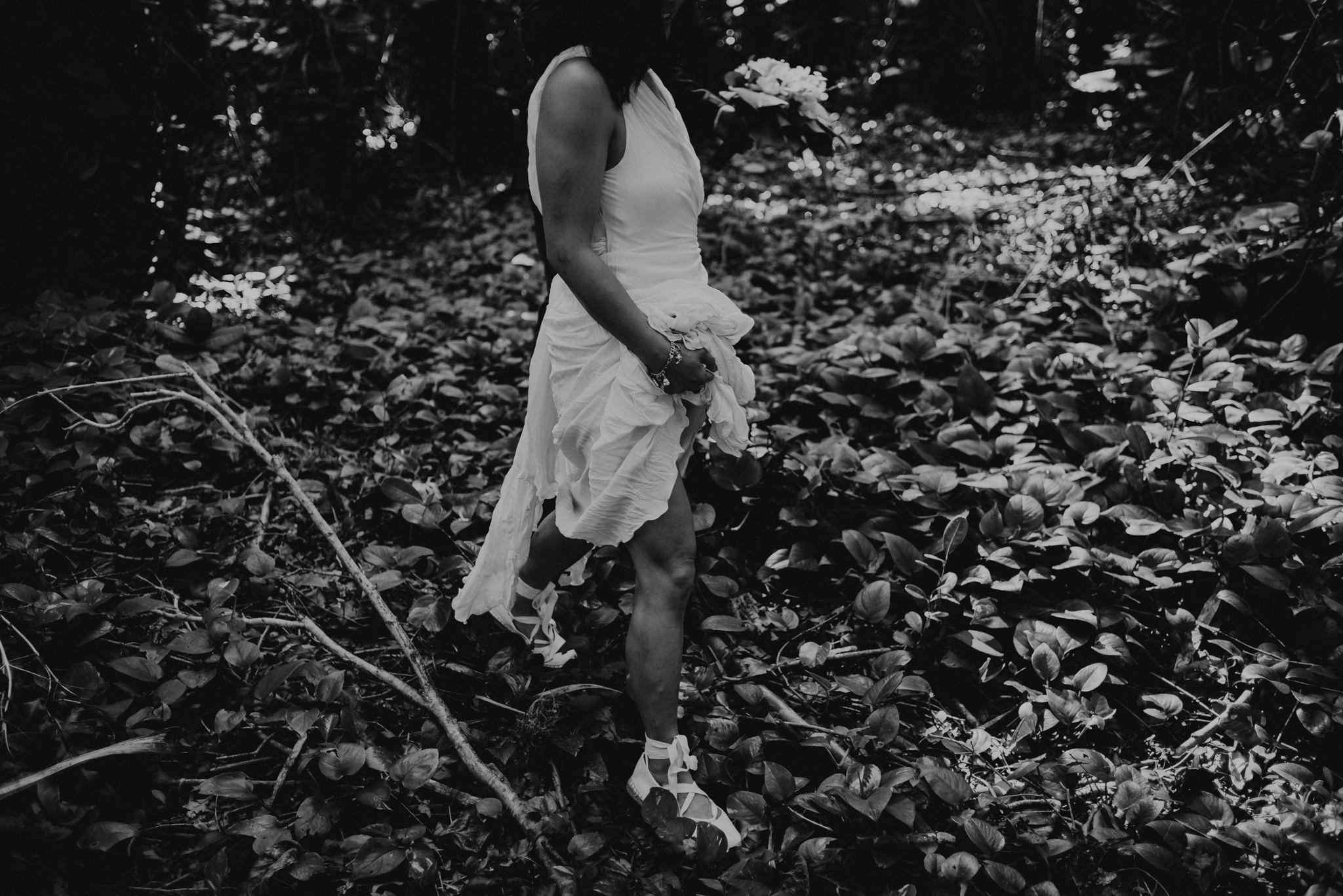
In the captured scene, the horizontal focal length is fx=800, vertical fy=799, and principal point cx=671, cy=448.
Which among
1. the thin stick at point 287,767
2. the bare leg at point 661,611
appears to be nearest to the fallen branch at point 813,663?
the bare leg at point 661,611

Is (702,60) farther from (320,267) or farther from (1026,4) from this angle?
(1026,4)

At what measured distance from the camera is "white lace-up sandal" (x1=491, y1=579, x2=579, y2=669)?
2.14 metres

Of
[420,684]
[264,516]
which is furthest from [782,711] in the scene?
[264,516]

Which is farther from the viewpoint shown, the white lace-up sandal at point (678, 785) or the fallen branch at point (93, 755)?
the white lace-up sandal at point (678, 785)

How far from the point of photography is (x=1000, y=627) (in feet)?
7.19

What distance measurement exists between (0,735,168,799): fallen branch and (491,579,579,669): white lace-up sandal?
80 cm

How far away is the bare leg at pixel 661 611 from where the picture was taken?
1.71 metres

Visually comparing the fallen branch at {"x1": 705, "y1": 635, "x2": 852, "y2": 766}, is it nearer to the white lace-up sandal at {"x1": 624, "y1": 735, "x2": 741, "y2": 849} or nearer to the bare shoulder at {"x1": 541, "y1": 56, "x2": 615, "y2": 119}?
the white lace-up sandal at {"x1": 624, "y1": 735, "x2": 741, "y2": 849}

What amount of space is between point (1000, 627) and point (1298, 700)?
2.21ft

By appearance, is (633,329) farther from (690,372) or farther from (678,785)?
(678,785)

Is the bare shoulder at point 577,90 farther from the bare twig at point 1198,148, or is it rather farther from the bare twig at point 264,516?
the bare twig at point 1198,148

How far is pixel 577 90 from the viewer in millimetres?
1512

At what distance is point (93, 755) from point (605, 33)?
1.82 meters

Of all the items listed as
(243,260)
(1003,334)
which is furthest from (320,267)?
(1003,334)
